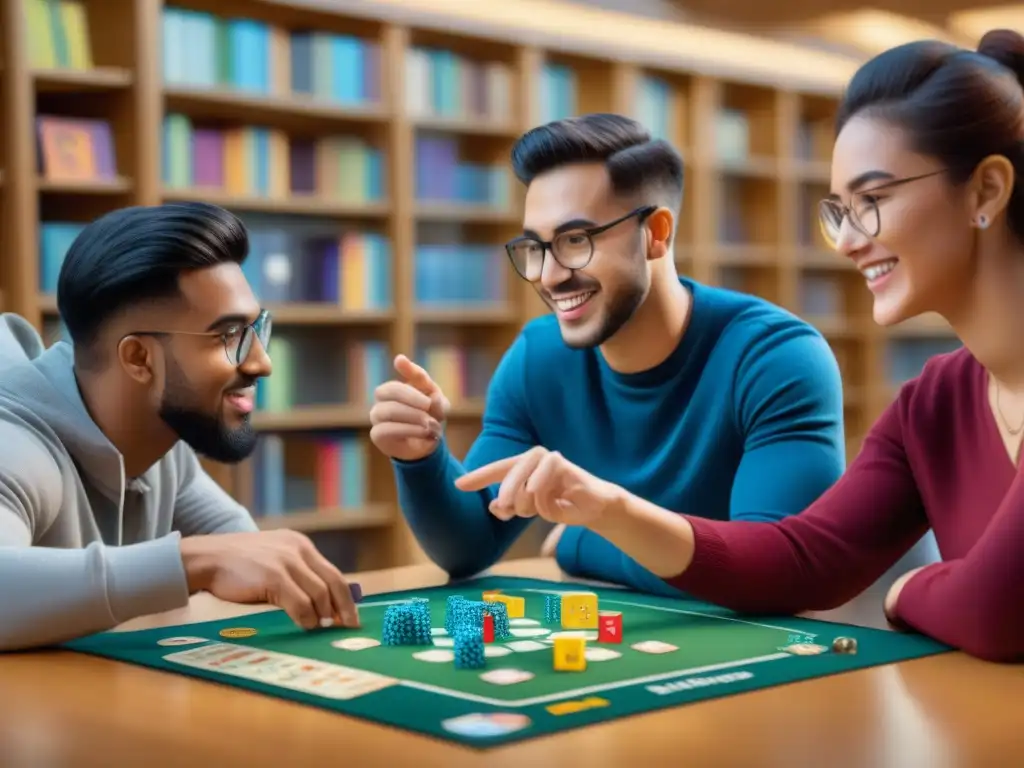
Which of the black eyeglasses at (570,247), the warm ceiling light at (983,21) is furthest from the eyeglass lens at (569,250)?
the warm ceiling light at (983,21)

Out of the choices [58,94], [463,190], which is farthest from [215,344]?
[463,190]

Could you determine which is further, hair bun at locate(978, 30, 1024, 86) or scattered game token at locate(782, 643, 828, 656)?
hair bun at locate(978, 30, 1024, 86)

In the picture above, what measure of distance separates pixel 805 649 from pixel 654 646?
0.58ft

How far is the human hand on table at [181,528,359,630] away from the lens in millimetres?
1546

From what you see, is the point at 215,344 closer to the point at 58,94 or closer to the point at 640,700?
the point at 640,700

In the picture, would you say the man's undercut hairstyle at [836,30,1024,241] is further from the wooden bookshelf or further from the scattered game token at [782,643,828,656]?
the wooden bookshelf

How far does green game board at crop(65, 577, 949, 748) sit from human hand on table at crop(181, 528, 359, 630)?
0.13 feet

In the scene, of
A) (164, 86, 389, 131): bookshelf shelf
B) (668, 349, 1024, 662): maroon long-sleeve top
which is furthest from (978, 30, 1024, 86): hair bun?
(164, 86, 389, 131): bookshelf shelf

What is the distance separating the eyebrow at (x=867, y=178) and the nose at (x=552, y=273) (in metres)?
0.60

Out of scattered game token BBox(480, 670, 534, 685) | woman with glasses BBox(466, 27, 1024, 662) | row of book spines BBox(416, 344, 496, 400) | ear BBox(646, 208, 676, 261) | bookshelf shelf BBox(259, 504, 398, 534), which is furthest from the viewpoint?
row of book spines BBox(416, 344, 496, 400)

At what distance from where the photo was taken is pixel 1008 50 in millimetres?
1636

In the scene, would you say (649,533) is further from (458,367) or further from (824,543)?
(458,367)

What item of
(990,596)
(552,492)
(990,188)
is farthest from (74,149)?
(990,596)

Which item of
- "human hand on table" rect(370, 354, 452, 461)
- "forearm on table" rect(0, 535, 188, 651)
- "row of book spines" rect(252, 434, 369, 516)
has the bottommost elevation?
"row of book spines" rect(252, 434, 369, 516)
